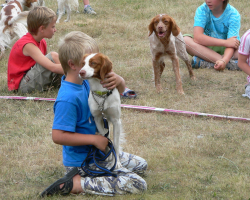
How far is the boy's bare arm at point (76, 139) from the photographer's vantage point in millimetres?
2391

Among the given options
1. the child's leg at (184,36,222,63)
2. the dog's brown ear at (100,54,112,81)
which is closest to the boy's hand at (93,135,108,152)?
the dog's brown ear at (100,54,112,81)

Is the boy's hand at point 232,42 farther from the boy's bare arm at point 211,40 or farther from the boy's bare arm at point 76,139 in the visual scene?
the boy's bare arm at point 76,139

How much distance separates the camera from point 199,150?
319 cm

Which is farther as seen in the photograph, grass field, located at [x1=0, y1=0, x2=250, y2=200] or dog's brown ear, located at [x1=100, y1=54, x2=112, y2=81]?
grass field, located at [x1=0, y1=0, x2=250, y2=200]

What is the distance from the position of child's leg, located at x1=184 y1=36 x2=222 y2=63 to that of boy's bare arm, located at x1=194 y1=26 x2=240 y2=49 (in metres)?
0.08

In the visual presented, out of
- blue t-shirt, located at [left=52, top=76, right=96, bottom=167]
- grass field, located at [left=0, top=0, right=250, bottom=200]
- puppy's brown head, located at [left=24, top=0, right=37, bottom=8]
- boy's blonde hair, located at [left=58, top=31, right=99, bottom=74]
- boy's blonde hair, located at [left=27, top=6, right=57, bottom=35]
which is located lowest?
grass field, located at [left=0, top=0, right=250, bottom=200]

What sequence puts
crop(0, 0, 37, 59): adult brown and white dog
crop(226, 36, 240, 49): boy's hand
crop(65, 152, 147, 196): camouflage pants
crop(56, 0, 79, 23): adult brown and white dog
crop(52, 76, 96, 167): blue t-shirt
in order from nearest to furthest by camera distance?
crop(52, 76, 96, 167): blue t-shirt → crop(65, 152, 147, 196): camouflage pants → crop(226, 36, 240, 49): boy's hand → crop(0, 0, 37, 59): adult brown and white dog → crop(56, 0, 79, 23): adult brown and white dog

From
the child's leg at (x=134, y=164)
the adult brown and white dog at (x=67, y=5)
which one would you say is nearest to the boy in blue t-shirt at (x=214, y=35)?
the child's leg at (x=134, y=164)

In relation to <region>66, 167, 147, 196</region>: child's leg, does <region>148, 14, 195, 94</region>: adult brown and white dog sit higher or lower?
higher

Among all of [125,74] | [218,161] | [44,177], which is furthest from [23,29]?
[218,161]

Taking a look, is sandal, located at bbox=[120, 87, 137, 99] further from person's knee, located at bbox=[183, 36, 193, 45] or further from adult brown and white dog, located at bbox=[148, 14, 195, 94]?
person's knee, located at bbox=[183, 36, 193, 45]

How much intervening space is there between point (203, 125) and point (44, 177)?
177 centimetres

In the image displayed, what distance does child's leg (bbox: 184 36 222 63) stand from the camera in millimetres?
5883

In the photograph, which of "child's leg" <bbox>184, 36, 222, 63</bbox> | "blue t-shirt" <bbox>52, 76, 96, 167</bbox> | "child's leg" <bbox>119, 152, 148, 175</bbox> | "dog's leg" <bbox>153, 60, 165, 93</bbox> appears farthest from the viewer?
"child's leg" <bbox>184, 36, 222, 63</bbox>
